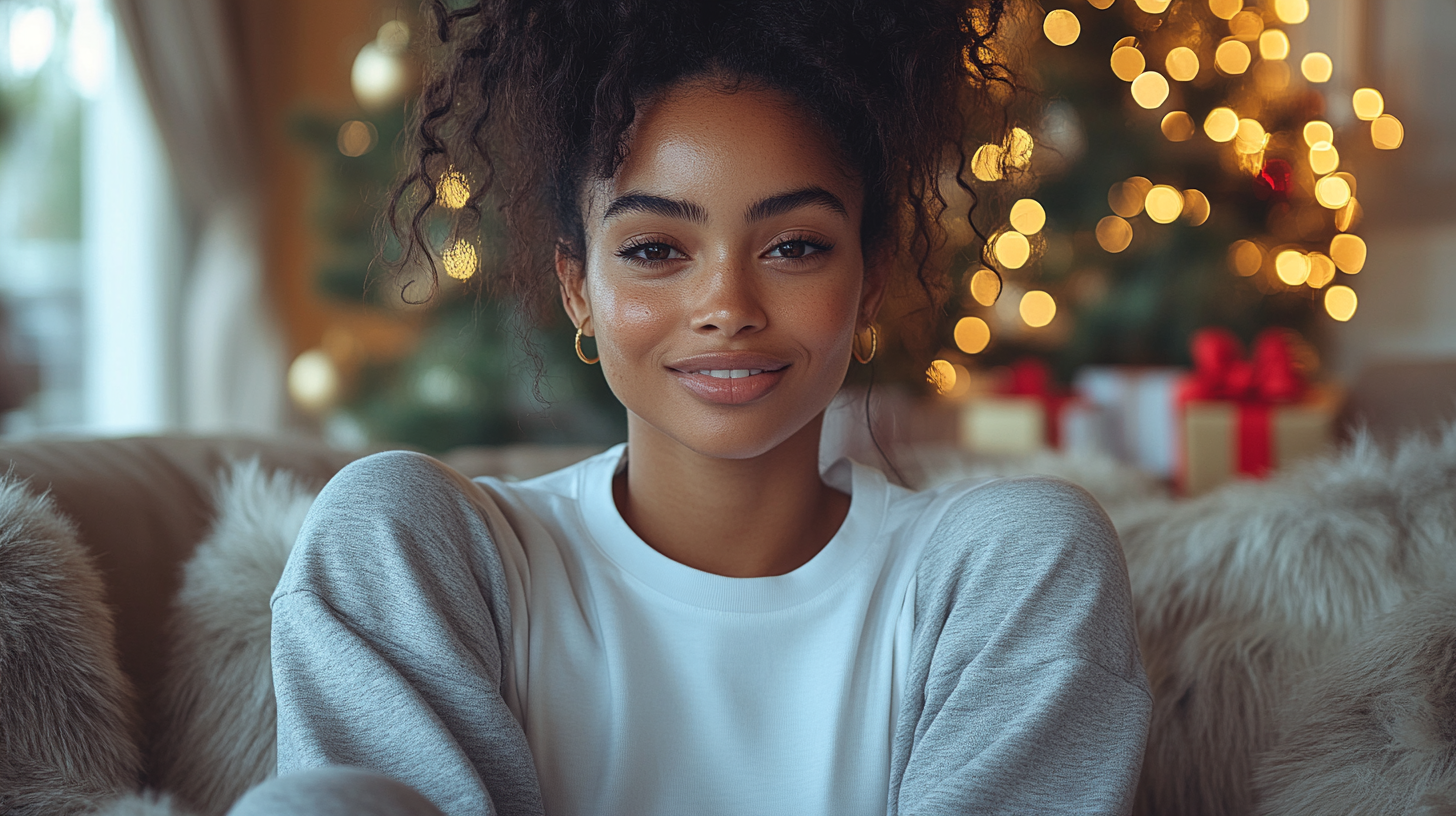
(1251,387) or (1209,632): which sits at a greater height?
(1251,387)

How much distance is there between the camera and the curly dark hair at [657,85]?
840 mm

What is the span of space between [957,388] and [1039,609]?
1962 mm

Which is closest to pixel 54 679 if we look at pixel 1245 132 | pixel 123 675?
pixel 123 675

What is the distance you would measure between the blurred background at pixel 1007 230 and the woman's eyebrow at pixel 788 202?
1.12 meters

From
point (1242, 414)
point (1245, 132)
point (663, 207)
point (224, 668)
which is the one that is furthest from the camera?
point (1245, 132)

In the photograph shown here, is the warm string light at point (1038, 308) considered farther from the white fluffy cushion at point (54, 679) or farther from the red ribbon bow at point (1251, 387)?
the white fluffy cushion at point (54, 679)

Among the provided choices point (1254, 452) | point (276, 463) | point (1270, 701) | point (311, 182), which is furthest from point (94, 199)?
point (1270, 701)

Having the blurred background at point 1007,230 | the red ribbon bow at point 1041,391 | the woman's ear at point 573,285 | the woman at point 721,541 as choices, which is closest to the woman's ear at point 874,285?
the woman at point 721,541

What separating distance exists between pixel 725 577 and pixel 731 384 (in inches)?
6.4

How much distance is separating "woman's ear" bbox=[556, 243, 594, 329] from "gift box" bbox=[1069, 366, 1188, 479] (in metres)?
1.43

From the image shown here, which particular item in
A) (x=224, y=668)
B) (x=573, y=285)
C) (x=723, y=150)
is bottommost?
(x=224, y=668)

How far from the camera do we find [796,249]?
2.77ft

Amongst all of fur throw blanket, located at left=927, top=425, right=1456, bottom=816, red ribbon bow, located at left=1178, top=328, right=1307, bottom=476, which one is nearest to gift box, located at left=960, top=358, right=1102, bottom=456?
red ribbon bow, located at left=1178, top=328, right=1307, bottom=476

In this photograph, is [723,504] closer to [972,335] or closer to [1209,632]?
[1209,632]
